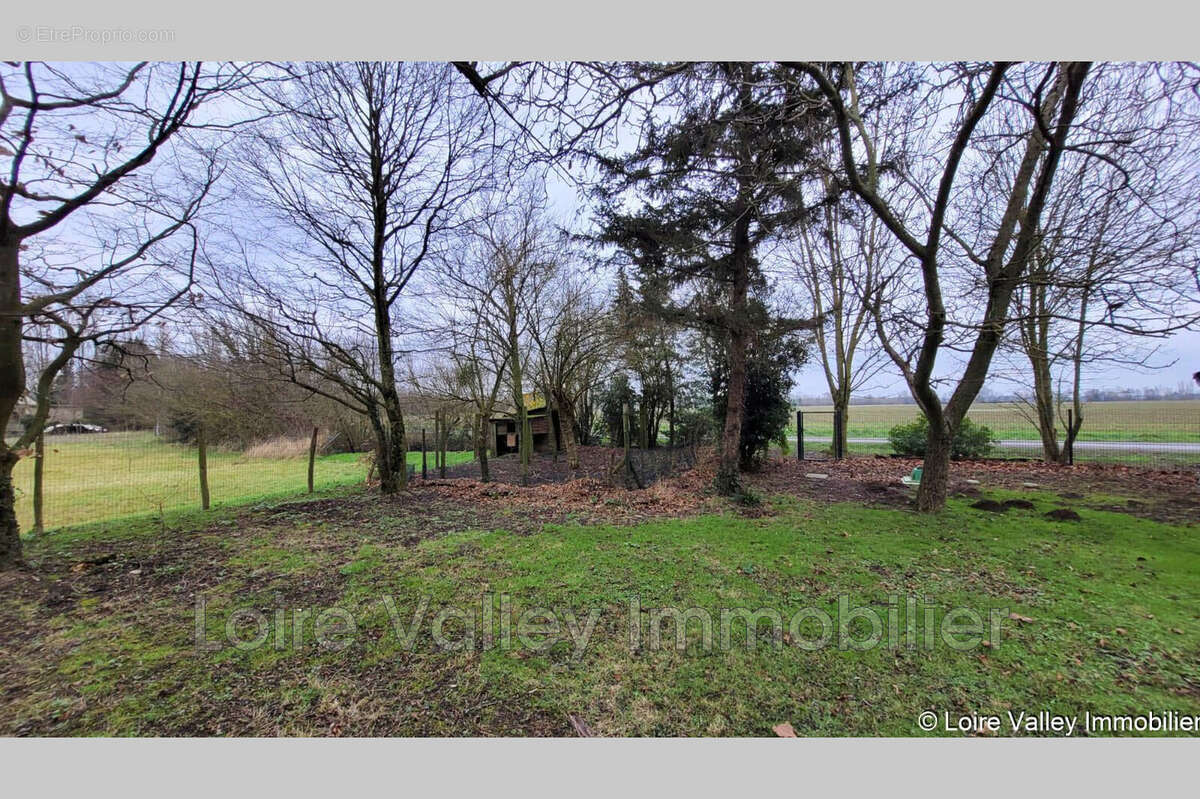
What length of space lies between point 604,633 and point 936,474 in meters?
5.37

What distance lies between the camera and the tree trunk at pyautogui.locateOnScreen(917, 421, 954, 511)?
5418 millimetres

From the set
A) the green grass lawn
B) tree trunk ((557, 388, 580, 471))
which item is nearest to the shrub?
the green grass lawn

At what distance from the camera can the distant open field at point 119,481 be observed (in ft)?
16.7

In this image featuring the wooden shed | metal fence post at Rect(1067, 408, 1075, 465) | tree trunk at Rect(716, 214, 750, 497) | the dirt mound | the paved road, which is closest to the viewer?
the dirt mound

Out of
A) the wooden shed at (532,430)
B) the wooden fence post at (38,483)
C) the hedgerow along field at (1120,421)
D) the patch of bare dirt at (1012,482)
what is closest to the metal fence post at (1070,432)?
the patch of bare dirt at (1012,482)

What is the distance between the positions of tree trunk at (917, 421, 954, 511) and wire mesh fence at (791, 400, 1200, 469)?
5145 millimetres

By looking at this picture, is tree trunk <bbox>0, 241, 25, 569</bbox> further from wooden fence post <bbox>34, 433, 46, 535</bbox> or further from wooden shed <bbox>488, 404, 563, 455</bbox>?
wooden shed <bbox>488, 404, 563, 455</bbox>

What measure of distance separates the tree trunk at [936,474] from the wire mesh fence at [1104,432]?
515 cm

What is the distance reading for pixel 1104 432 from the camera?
464 inches

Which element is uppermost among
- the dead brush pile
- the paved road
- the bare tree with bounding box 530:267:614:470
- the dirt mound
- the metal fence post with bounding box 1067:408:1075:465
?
the bare tree with bounding box 530:267:614:470

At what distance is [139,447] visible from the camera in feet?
22.4

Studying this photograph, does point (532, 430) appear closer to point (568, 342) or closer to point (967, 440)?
point (568, 342)

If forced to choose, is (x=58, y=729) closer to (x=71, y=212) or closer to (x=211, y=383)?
(x=71, y=212)

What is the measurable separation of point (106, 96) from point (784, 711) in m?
7.13
